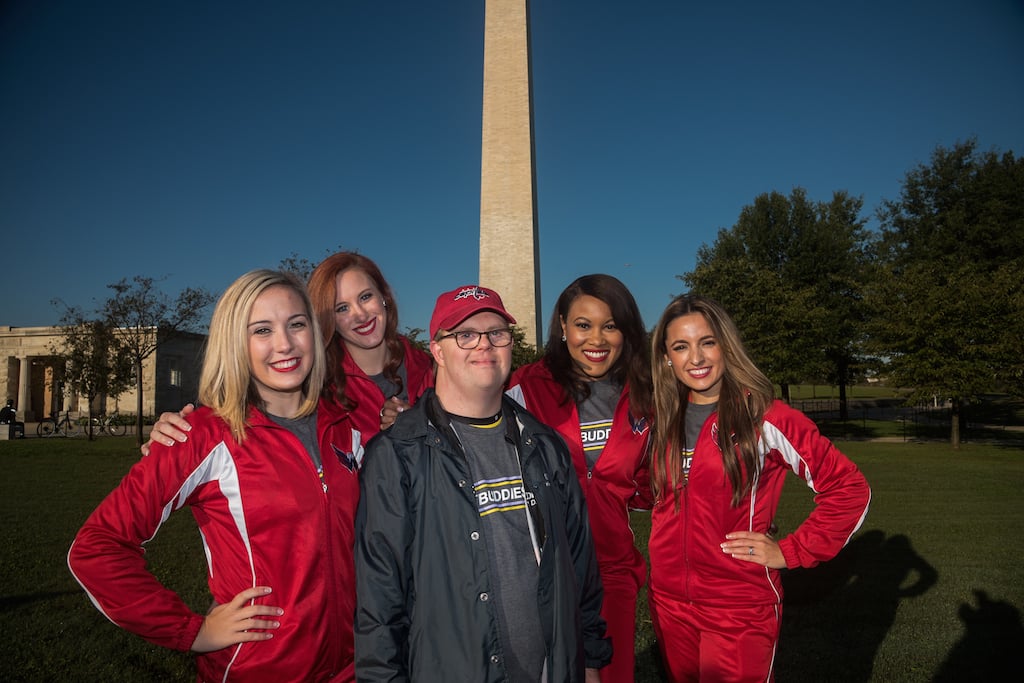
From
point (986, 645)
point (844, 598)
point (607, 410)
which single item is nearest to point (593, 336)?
point (607, 410)

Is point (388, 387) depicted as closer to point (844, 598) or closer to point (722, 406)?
point (722, 406)

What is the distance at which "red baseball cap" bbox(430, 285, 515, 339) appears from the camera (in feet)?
8.00

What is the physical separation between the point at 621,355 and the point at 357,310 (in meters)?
1.46

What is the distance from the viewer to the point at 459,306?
2469 mm

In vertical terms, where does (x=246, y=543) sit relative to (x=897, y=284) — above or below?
below

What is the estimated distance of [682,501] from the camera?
10.7ft

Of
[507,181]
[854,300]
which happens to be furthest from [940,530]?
[854,300]

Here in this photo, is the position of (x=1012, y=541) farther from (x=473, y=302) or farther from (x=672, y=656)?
(x=473, y=302)

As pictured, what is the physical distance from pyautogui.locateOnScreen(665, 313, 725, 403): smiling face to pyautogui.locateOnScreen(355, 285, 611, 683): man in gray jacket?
1.14 m

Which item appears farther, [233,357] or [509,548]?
[233,357]

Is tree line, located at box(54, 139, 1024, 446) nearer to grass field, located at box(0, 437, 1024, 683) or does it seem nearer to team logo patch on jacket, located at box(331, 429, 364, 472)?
grass field, located at box(0, 437, 1024, 683)

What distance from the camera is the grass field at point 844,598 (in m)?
5.33

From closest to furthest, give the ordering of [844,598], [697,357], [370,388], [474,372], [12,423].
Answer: [474,372]
[697,357]
[370,388]
[844,598]
[12,423]

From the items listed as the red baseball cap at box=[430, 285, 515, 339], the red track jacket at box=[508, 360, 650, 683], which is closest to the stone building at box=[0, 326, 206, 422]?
the red track jacket at box=[508, 360, 650, 683]
